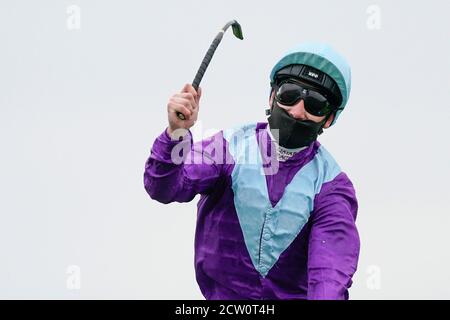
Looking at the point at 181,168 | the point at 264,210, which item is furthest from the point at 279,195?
the point at 181,168

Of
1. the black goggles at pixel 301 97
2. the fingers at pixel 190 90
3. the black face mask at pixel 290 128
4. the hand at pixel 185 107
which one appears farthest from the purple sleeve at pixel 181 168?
the black goggles at pixel 301 97

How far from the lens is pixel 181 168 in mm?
6230

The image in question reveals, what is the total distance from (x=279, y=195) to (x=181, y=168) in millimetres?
821

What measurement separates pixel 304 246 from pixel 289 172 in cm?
49

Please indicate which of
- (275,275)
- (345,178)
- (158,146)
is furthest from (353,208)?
(158,146)

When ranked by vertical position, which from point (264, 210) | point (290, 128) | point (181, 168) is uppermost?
point (290, 128)

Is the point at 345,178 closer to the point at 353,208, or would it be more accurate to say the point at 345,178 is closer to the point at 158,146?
the point at 353,208

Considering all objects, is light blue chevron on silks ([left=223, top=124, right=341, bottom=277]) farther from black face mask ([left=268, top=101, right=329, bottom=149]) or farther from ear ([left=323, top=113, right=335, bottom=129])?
ear ([left=323, top=113, right=335, bottom=129])

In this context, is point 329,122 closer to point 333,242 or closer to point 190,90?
point 333,242

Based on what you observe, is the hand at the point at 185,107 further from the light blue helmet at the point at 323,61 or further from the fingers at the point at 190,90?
the light blue helmet at the point at 323,61

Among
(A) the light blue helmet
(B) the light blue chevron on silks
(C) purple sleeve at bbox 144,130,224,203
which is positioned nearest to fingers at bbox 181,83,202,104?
(C) purple sleeve at bbox 144,130,224,203

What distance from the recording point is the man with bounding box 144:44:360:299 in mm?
6715

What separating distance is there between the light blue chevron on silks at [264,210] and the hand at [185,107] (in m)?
0.90

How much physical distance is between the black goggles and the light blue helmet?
5.8 inches
